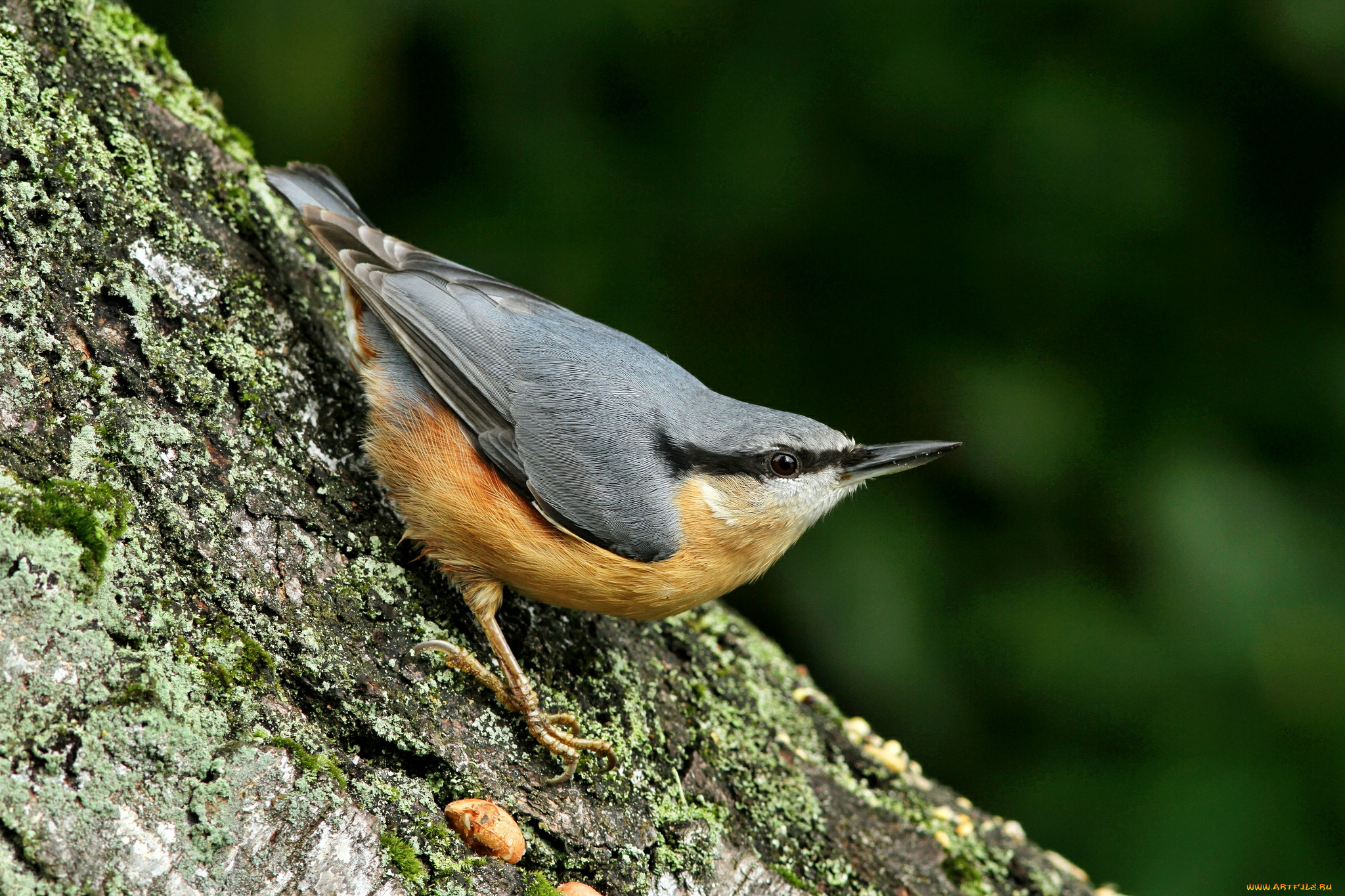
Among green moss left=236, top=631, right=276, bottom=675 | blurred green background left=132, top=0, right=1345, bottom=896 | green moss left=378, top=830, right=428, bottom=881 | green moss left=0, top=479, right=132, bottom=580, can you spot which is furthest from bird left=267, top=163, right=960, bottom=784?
blurred green background left=132, top=0, right=1345, bottom=896

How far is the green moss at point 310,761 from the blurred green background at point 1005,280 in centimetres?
204

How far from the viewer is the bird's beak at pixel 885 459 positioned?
245 centimetres

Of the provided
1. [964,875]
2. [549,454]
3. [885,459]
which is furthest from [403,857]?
[964,875]

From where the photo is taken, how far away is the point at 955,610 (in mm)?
3393

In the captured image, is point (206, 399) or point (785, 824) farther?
point (785, 824)

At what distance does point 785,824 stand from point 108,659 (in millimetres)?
1560

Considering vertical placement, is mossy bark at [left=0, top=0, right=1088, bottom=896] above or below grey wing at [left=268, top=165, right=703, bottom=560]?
below

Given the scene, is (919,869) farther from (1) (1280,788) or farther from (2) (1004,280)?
(2) (1004,280)

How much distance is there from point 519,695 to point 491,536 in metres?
0.35

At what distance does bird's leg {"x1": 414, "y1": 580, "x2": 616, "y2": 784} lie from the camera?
2053 mm

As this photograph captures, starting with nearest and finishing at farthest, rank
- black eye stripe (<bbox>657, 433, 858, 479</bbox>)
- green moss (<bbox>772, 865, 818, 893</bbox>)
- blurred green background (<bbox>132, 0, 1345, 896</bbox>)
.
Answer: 1. green moss (<bbox>772, 865, 818, 893</bbox>)
2. black eye stripe (<bbox>657, 433, 858, 479</bbox>)
3. blurred green background (<bbox>132, 0, 1345, 896</bbox>)

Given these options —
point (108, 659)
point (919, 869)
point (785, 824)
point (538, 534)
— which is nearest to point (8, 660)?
point (108, 659)

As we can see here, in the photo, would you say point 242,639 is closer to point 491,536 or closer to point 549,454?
point 491,536

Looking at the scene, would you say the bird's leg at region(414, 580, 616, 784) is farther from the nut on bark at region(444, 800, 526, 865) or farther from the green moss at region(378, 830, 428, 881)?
the green moss at region(378, 830, 428, 881)
